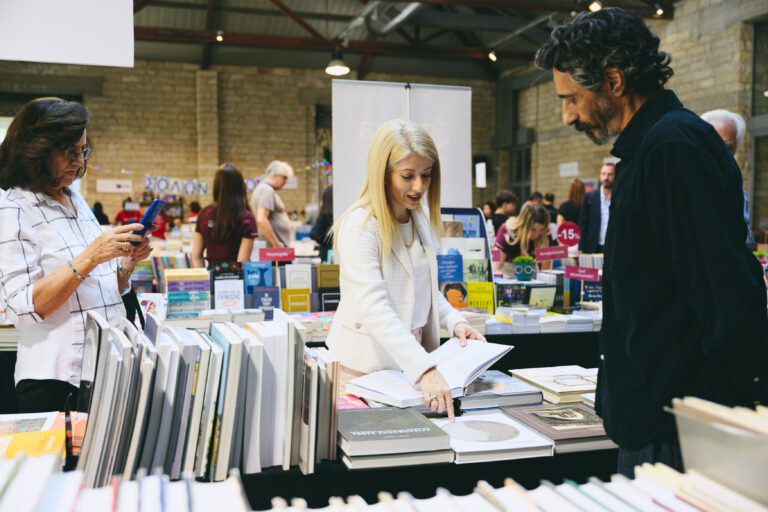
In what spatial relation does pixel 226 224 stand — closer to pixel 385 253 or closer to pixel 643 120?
pixel 385 253

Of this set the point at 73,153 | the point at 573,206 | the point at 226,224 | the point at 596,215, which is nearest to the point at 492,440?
the point at 73,153

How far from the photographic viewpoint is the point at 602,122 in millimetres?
1327

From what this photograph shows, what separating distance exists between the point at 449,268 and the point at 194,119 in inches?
422

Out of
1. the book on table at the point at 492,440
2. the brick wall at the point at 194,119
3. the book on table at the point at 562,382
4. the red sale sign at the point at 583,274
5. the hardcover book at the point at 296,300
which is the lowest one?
the book on table at the point at 492,440

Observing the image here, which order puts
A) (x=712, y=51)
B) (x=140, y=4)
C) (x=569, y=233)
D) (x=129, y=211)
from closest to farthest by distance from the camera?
(x=569, y=233)
(x=712, y=51)
(x=140, y=4)
(x=129, y=211)

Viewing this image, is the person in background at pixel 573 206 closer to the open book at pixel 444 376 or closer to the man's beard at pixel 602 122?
the open book at pixel 444 376

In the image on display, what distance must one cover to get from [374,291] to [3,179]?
1097 mm

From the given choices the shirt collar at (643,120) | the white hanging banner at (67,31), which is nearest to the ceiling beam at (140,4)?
the white hanging banner at (67,31)

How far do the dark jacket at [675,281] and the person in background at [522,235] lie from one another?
3521mm

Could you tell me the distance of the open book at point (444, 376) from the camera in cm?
172

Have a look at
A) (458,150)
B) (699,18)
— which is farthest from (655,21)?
(458,150)

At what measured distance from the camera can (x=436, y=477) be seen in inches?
58.0

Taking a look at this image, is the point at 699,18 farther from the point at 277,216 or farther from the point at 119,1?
the point at 119,1

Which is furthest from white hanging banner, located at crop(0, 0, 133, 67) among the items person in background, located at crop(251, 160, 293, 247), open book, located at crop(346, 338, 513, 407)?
person in background, located at crop(251, 160, 293, 247)
